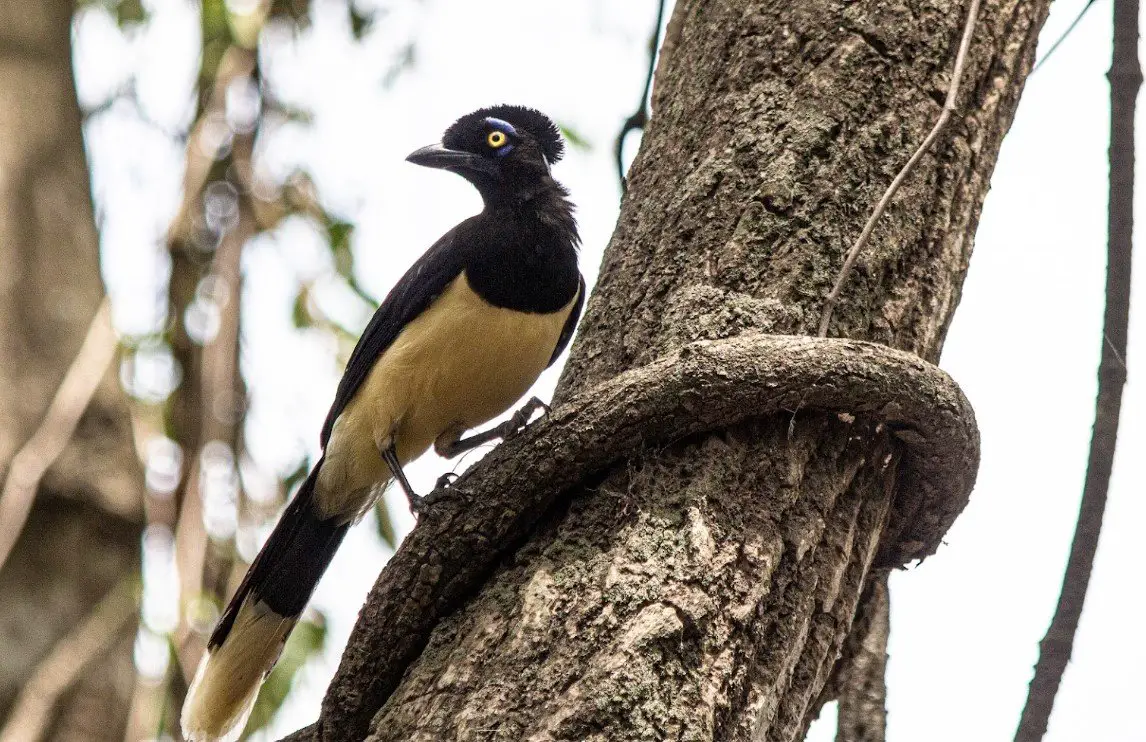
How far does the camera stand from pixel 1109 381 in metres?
2.40

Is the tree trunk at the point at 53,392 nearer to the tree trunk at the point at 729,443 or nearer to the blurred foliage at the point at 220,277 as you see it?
the blurred foliage at the point at 220,277

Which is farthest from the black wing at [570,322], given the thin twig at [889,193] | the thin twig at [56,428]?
the thin twig at [56,428]

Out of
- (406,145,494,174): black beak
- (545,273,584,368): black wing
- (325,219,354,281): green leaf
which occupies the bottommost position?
(545,273,584,368): black wing

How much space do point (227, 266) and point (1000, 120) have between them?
355cm

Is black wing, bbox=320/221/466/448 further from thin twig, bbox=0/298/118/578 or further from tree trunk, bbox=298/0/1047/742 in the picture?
thin twig, bbox=0/298/118/578

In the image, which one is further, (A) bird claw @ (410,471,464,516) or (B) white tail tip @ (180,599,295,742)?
(B) white tail tip @ (180,599,295,742)

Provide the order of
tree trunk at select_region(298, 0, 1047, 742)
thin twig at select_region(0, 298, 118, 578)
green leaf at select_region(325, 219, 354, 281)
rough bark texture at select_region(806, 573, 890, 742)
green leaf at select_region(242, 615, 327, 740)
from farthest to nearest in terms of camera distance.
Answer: green leaf at select_region(325, 219, 354, 281) < green leaf at select_region(242, 615, 327, 740) < thin twig at select_region(0, 298, 118, 578) < rough bark texture at select_region(806, 573, 890, 742) < tree trunk at select_region(298, 0, 1047, 742)

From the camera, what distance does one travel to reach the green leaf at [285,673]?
16.4 feet

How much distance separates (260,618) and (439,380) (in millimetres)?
766

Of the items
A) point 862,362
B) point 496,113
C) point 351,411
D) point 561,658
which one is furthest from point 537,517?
point 496,113

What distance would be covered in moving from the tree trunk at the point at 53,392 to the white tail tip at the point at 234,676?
1.61m

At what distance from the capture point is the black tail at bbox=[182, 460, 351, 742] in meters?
3.12

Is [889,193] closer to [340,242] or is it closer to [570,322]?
[570,322]

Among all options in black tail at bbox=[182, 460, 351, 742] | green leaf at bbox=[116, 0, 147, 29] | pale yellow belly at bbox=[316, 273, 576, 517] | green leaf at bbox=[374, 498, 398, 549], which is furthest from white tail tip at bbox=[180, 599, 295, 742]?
green leaf at bbox=[116, 0, 147, 29]
